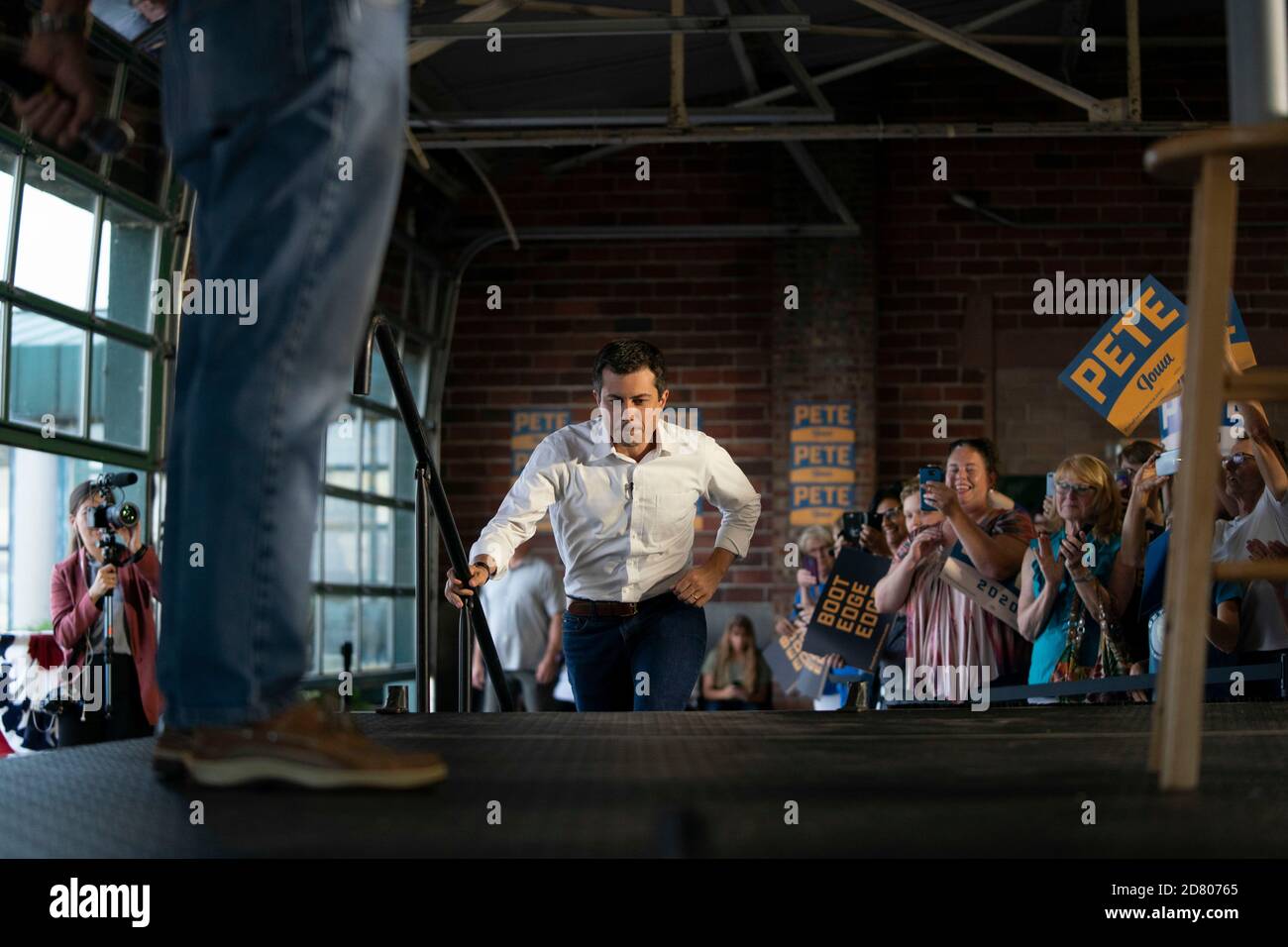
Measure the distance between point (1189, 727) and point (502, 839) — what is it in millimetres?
605

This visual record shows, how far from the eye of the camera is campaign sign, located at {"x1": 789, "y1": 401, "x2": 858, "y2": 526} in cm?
889

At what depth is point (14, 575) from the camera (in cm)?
542

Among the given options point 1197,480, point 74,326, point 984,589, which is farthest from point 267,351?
point 74,326

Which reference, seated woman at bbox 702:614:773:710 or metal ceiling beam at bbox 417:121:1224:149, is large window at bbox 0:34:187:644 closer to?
metal ceiling beam at bbox 417:121:1224:149

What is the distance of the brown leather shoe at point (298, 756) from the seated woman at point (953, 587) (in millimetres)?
3131

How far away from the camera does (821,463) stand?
892 cm

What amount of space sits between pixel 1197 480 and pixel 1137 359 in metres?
3.25

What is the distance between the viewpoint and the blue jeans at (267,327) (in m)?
1.21

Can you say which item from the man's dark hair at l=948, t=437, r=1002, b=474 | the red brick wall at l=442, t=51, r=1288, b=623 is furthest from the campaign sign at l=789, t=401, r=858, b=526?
the man's dark hair at l=948, t=437, r=1002, b=474

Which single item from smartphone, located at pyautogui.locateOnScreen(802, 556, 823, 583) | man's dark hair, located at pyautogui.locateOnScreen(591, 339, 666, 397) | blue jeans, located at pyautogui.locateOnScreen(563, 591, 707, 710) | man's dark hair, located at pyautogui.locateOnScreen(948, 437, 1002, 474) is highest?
man's dark hair, located at pyautogui.locateOnScreen(591, 339, 666, 397)

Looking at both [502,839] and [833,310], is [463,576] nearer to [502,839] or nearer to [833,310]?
[502,839]

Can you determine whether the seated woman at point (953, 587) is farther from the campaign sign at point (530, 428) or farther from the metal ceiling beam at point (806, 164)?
the campaign sign at point (530, 428)

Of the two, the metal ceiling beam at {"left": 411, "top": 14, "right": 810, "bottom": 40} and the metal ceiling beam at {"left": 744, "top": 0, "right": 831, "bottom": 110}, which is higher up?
the metal ceiling beam at {"left": 744, "top": 0, "right": 831, "bottom": 110}
